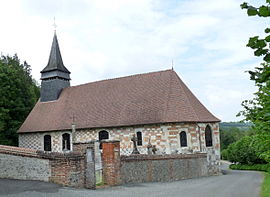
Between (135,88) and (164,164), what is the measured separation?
9855mm

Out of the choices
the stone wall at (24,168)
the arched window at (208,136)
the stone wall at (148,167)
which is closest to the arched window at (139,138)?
the stone wall at (148,167)

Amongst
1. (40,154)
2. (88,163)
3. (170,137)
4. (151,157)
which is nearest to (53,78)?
(170,137)

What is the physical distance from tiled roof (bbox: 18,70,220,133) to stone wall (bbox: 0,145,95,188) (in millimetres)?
10616

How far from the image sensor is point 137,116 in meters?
21.8

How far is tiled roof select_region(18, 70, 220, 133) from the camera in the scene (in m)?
21.4

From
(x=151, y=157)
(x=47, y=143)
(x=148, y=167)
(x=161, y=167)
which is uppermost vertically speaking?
(x=47, y=143)

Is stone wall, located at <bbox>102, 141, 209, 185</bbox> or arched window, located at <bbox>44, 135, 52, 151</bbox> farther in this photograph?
arched window, located at <bbox>44, 135, 52, 151</bbox>

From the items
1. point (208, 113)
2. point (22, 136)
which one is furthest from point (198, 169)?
point (22, 136)

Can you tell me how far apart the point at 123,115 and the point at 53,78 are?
9311 mm

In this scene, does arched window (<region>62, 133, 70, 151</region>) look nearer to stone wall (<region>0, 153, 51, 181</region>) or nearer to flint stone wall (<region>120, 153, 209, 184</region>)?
flint stone wall (<region>120, 153, 209, 184</region>)

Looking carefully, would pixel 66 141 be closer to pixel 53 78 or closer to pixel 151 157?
pixel 53 78

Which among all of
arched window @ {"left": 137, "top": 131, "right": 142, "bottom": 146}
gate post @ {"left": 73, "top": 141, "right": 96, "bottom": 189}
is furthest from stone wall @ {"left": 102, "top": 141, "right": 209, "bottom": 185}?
arched window @ {"left": 137, "top": 131, "right": 142, "bottom": 146}

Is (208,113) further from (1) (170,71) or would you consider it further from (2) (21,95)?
(2) (21,95)

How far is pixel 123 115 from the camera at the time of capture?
22.5 meters
